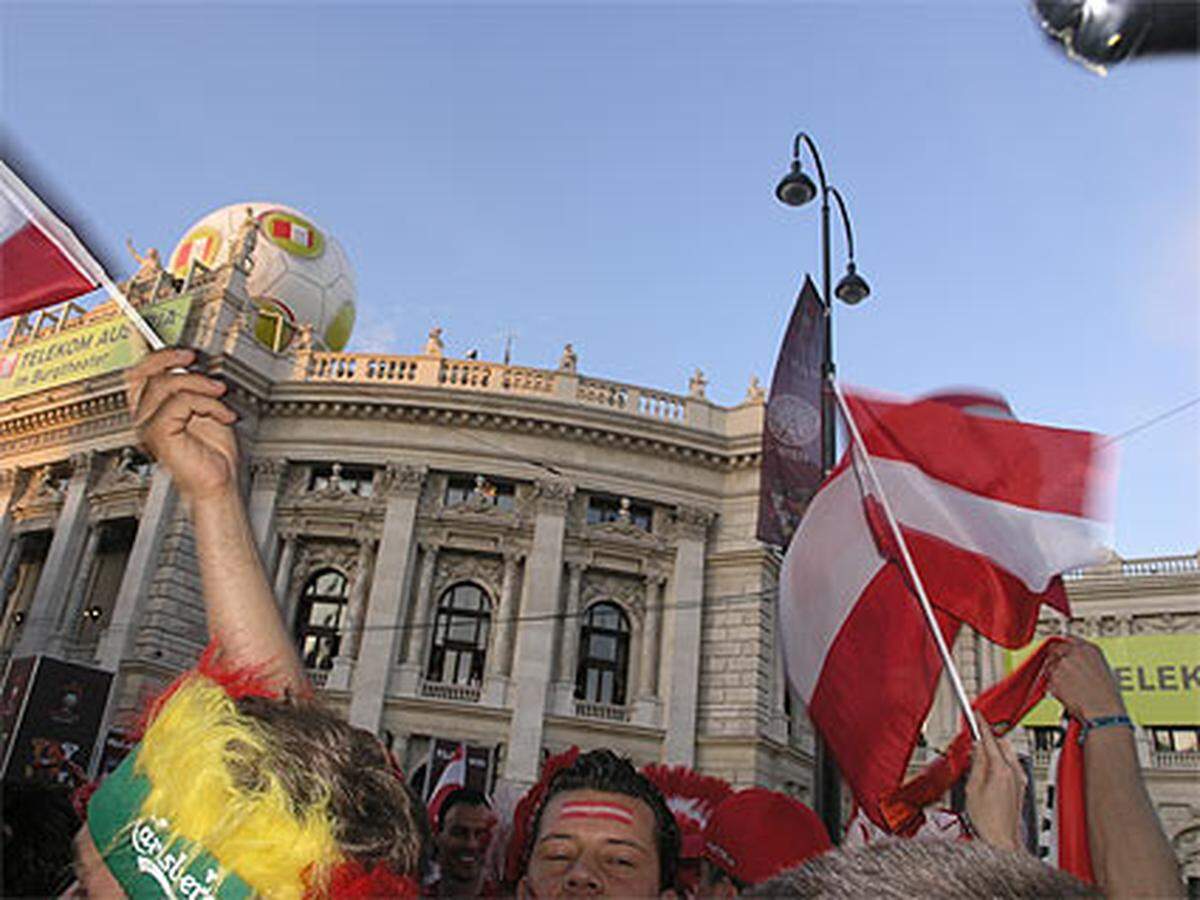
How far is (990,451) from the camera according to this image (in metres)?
5.33

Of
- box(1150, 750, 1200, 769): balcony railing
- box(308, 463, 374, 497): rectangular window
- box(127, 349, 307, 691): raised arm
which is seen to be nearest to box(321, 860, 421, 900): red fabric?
box(127, 349, 307, 691): raised arm

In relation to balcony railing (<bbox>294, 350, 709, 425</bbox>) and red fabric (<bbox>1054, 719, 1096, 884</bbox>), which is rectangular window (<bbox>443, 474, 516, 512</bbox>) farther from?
red fabric (<bbox>1054, 719, 1096, 884</bbox>)

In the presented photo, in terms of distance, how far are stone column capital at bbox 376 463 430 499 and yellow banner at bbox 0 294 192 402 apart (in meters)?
6.42

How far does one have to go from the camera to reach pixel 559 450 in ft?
78.1

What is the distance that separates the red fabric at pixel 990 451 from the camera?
16.7 ft

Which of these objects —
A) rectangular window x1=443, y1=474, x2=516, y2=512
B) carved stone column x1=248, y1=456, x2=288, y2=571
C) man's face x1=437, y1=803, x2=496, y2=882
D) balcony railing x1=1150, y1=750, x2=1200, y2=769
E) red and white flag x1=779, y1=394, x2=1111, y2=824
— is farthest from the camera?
balcony railing x1=1150, y1=750, x2=1200, y2=769

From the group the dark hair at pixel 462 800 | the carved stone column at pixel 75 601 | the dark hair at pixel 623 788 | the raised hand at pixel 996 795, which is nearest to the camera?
the raised hand at pixel 996 795

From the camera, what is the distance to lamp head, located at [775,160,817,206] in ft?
33.3

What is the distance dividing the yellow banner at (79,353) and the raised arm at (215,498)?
2327 cm

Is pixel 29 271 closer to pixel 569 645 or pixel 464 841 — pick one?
pixel 464 841

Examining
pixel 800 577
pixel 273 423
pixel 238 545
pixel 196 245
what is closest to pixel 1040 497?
pixel 800 577

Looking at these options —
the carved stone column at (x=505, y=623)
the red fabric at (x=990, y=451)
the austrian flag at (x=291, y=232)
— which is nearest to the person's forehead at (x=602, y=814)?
the red fabric at (x=990, y=451)

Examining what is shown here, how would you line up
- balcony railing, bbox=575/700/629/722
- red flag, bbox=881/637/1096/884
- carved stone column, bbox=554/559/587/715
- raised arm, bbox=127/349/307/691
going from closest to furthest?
1. raised arm, bbox=127/349/307/691
2. red flag, bbox=881/637/1096/884
3. carved stone column, bbox=554/559/587/715
4. balcony railing, bbox=575/700/629/722

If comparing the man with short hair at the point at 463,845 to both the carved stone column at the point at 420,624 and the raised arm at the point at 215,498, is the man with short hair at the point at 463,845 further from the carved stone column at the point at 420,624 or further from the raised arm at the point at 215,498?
A: the carved stone column at the point at 420,624
